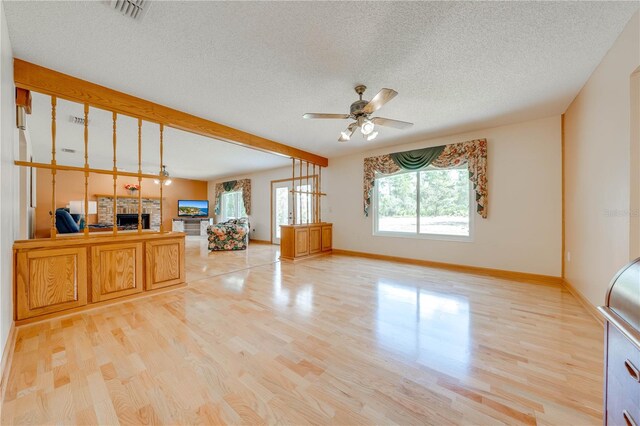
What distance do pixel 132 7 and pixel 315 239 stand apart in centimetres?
471

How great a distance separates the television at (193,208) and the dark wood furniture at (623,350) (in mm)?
10736

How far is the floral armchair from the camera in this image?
21.0 ft

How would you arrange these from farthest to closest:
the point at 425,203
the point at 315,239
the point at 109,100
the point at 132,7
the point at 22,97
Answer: the point at 315,239 < the point at 425,203 < the point at 109,100 < the point at 22,97 < the point at 132,7

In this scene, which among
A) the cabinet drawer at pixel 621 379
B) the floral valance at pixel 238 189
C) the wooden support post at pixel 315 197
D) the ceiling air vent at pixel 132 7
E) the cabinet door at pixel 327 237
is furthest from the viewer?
the floral valance at pixel 238 189

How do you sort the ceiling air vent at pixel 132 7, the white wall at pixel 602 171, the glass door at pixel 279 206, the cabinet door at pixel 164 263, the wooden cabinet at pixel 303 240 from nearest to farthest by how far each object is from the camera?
the ceiling air vent at pixel 132 7 → the white wall at pixel 602 171 → the cabinet door at pixel 164 263 → the wooden cabinet at pixel 303 240 → the glass door at pixel 279 206

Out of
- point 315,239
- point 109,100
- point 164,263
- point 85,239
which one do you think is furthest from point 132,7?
point 315,239

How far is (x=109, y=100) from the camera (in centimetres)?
271

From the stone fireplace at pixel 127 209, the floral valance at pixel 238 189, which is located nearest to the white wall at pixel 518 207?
the floral valance at pixel 238 189

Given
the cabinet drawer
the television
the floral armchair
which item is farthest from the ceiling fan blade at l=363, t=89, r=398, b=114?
the television

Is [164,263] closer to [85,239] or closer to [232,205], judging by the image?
[85,239]

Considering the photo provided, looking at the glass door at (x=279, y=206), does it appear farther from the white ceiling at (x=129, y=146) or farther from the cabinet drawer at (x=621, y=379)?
A: the cabinet drawer at (x=621, y=379)

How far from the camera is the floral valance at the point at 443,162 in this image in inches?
158

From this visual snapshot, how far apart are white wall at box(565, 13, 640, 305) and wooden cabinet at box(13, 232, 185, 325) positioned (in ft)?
15.1

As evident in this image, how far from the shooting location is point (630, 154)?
1.84m
